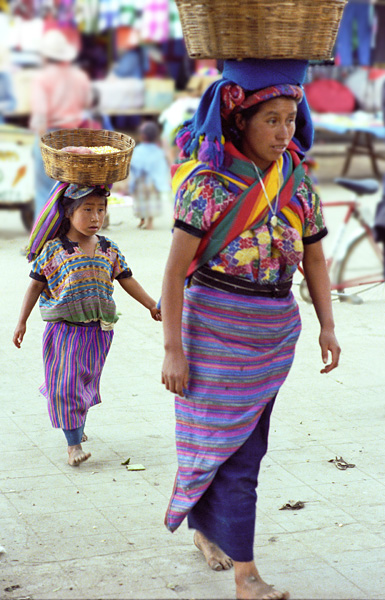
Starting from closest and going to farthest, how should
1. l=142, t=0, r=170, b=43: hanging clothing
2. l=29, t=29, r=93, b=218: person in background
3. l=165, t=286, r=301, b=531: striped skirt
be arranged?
l=165, t=286, r=301, b=531: striped skirt < l=29, t=29, r=93, b=218: person in background < l=142, t=0, r=170, b=43: hanging clothing

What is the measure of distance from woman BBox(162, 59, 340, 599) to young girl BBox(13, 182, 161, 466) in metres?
1.07

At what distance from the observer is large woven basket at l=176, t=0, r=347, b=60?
9.22 ft

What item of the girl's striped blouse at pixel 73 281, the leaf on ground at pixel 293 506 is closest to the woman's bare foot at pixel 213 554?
the leaf on ground at pixel 293 506

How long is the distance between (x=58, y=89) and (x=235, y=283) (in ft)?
27.9

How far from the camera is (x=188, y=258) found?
2980mm

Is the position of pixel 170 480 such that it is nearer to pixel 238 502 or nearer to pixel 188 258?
pixel 238 502

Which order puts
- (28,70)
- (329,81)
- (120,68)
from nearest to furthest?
(28,70), (120,68), (329,81)

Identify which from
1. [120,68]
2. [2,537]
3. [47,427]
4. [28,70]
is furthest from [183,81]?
[2,537]

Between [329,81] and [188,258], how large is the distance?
1261 cm

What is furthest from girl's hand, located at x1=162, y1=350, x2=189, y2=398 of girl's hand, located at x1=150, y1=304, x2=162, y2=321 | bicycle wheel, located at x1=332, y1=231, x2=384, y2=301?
bicycle wheel, located at x1=332, y1=231, x2=384, y2=301

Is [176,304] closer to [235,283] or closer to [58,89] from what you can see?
[235,283]

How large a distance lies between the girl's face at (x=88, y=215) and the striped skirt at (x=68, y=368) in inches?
17.5

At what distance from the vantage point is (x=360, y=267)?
7770 millimetres

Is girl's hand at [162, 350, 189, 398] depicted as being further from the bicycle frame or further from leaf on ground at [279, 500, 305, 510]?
the bicycle frame
